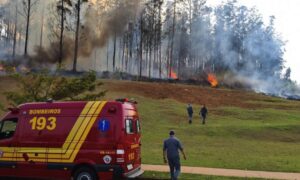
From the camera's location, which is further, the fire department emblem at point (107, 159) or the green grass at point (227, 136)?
the green grass at point (227, 136)

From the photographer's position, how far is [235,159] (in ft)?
62.7

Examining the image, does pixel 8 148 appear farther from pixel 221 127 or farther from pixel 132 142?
pixel 221 127

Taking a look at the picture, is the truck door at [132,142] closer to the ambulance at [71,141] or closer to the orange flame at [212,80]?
the ambulance at [71,141]

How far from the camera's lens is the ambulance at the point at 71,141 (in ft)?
40.6

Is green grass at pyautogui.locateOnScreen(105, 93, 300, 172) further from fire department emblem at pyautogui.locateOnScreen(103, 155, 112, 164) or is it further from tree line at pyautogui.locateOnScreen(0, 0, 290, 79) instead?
tree line at pyautogui.locateOnScreen(0, 0, 290, 79)

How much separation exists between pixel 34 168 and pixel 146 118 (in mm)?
22143

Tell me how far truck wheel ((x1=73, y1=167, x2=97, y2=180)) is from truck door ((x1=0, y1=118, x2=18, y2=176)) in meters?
2.18

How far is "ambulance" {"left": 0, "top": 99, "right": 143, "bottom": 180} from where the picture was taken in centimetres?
1237

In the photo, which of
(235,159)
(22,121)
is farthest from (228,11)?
(22,121)

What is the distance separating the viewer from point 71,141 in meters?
12.8

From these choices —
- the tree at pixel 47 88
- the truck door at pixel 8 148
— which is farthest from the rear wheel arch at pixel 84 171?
the tree at pixel 47 88

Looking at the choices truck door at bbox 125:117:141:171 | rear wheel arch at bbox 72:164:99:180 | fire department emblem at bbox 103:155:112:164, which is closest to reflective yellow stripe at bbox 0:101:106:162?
rear wheel arch at bbox 72:164:99:180

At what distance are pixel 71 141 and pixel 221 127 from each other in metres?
20.3

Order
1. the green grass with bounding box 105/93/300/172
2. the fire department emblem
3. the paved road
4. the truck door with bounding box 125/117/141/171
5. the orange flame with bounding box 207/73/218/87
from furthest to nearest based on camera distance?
1. the orange flame with bounding box 207/73/218/87
2. the green grass with bounding box 105/93/300/172
3. the paved road
4. the truck door with bounding box 125/117/141/171
5. the fire department emblem
